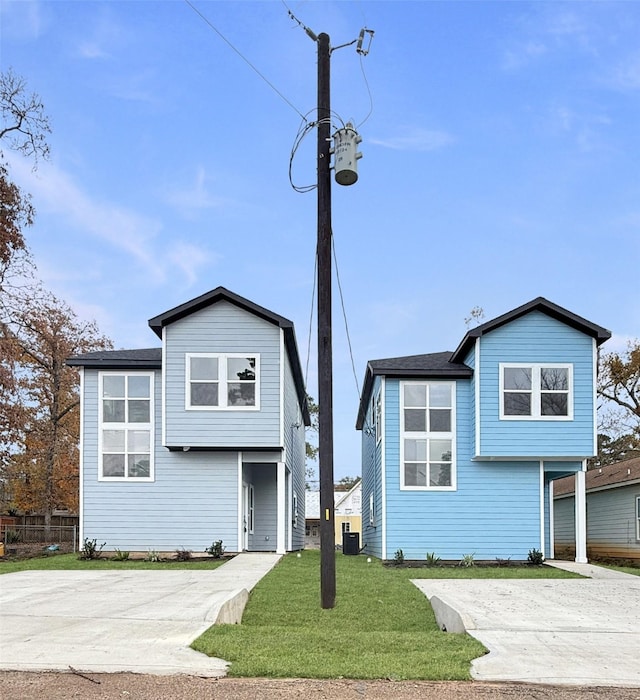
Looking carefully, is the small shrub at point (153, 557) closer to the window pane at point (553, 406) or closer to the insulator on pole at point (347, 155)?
the window pane at point (553, 406)

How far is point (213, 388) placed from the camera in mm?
17984

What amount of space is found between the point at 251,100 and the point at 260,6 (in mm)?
2475

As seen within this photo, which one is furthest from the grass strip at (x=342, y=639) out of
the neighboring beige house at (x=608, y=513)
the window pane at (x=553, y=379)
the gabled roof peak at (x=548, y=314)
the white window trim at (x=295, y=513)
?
the white window trim at (x=295, y=513)

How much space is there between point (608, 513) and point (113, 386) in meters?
15.6

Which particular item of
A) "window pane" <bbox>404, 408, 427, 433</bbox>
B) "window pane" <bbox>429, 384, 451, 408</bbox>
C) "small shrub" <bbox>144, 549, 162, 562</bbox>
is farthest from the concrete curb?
"window pane" <bbox>429, 384, 451, 408</bbox>

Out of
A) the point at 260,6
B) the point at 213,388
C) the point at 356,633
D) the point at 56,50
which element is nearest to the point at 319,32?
the point at 260,6

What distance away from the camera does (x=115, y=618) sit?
8.29 m

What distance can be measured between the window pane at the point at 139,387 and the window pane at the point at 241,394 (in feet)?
7.40

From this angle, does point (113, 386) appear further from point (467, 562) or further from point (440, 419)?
point (467, 562)

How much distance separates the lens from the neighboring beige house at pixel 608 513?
2136cm

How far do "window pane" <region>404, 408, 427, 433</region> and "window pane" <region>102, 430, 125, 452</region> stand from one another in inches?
281

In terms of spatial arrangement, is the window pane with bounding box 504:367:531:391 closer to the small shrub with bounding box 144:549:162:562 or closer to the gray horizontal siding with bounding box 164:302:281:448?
the gray horizontal siding with bounding box 164:302:281:448

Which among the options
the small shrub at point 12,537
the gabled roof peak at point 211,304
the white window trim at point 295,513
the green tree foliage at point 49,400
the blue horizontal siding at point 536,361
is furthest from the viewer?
the green tree foliage at point 49,400

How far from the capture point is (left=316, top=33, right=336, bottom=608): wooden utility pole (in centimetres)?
940
